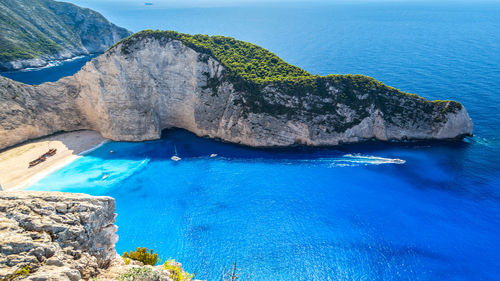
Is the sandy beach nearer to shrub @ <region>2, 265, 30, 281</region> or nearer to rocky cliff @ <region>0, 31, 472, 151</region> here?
rocky cliff @ <region>0, 31, 472, 151</region>

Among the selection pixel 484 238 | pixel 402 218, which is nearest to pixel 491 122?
pixel 484 238

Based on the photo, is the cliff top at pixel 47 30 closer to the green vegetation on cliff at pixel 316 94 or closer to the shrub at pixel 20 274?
the green vegetation on cliff at pixel 316 94

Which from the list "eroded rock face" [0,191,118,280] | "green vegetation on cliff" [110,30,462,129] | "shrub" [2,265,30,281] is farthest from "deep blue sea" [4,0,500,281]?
"shrub" [2,265,30,281]

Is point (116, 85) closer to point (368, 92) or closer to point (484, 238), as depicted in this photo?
point (368, 92)

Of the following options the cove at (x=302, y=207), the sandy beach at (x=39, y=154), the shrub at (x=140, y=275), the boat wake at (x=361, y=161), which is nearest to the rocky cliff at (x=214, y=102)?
the sandy beach at (x=39, y=154)

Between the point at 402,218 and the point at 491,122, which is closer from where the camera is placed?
the point at 402,218

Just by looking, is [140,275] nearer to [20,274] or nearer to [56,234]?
[56,234]

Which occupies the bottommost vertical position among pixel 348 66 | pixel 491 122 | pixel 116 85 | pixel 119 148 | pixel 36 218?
pixel 119 148
